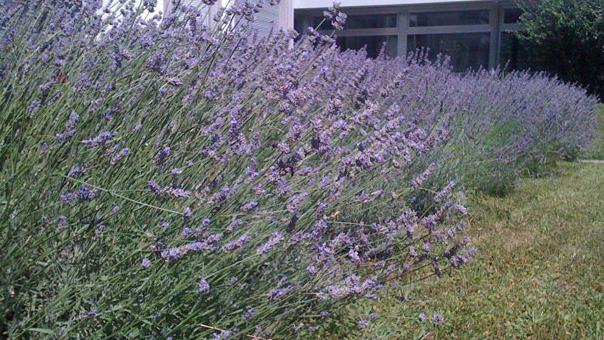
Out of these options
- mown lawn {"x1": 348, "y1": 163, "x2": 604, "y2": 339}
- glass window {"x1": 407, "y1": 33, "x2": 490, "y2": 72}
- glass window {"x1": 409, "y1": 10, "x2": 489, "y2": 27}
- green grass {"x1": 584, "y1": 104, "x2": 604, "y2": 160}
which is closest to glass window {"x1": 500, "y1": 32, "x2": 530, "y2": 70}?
glass window {"x1": 407, "y1": 33, "x2": 490, "y2": 72}

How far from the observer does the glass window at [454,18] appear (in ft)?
78.1

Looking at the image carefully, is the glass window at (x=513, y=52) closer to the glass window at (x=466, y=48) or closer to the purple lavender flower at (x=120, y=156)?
the glass window at (x=466, y=48)

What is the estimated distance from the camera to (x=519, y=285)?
16.7ft

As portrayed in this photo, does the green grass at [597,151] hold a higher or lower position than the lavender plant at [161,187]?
lower

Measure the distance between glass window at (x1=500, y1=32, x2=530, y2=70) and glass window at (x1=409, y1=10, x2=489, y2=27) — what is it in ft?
3.43

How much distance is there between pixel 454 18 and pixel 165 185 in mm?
22045

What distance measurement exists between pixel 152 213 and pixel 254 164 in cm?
68

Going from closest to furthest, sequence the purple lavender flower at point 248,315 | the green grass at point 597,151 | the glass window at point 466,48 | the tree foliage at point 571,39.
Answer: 1. the purple lavender flower at point 248,315
2. the green grass at point 597,151
3. the tree foliage at point 571,39
4. the glass window at point 466,48

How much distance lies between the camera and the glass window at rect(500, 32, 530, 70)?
22.0 meters

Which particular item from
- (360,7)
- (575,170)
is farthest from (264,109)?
(360,7)

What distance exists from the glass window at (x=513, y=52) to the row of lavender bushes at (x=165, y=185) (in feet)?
61.5

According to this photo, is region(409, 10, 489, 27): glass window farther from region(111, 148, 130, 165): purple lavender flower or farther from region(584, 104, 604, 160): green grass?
region(111, 148, 130, 165): purple lavender flower

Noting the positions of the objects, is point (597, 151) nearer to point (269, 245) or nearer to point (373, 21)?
point (269, 245)

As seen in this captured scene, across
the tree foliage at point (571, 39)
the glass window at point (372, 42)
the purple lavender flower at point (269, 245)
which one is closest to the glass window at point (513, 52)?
the tree foliage at point (571, 39)
